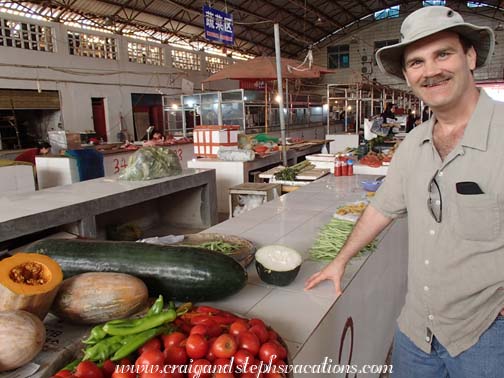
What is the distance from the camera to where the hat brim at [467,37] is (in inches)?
53.7

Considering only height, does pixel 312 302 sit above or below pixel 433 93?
below

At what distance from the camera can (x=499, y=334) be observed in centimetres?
136

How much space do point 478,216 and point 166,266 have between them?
45.6 inches

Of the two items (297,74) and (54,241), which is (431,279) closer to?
(54,241)

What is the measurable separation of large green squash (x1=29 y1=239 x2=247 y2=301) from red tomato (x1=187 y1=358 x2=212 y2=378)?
1.75 ft

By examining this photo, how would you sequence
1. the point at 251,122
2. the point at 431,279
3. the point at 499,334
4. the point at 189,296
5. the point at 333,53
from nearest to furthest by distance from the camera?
the point at 499,334 < the point at 431,279 < the point at 189,296 < the point at 251,122 < the point at 333,53

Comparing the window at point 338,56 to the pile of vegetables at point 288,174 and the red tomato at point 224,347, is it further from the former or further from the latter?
the red tomato at point 224,347

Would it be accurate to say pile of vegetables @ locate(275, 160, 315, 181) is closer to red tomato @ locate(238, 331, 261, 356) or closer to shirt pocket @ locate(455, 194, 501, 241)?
shirt pocket @ locate(455, 194, 501, 241)

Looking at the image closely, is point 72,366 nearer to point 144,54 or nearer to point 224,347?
point 224,347

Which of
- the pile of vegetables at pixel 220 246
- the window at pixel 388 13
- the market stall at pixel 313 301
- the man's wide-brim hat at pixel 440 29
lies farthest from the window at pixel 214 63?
the man's wide-brim hat at pixel 440 29

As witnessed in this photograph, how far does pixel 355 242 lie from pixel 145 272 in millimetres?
916

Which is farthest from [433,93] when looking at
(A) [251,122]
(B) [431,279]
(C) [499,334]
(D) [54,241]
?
(A) [251,122]

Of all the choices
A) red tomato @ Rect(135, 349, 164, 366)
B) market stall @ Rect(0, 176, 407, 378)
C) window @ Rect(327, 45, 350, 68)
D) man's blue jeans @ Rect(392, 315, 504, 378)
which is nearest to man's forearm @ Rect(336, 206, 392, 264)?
market stall @ Rect(0, 176, 407, 378)

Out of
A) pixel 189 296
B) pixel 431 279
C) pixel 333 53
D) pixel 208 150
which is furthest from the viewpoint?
pixel 333 53
